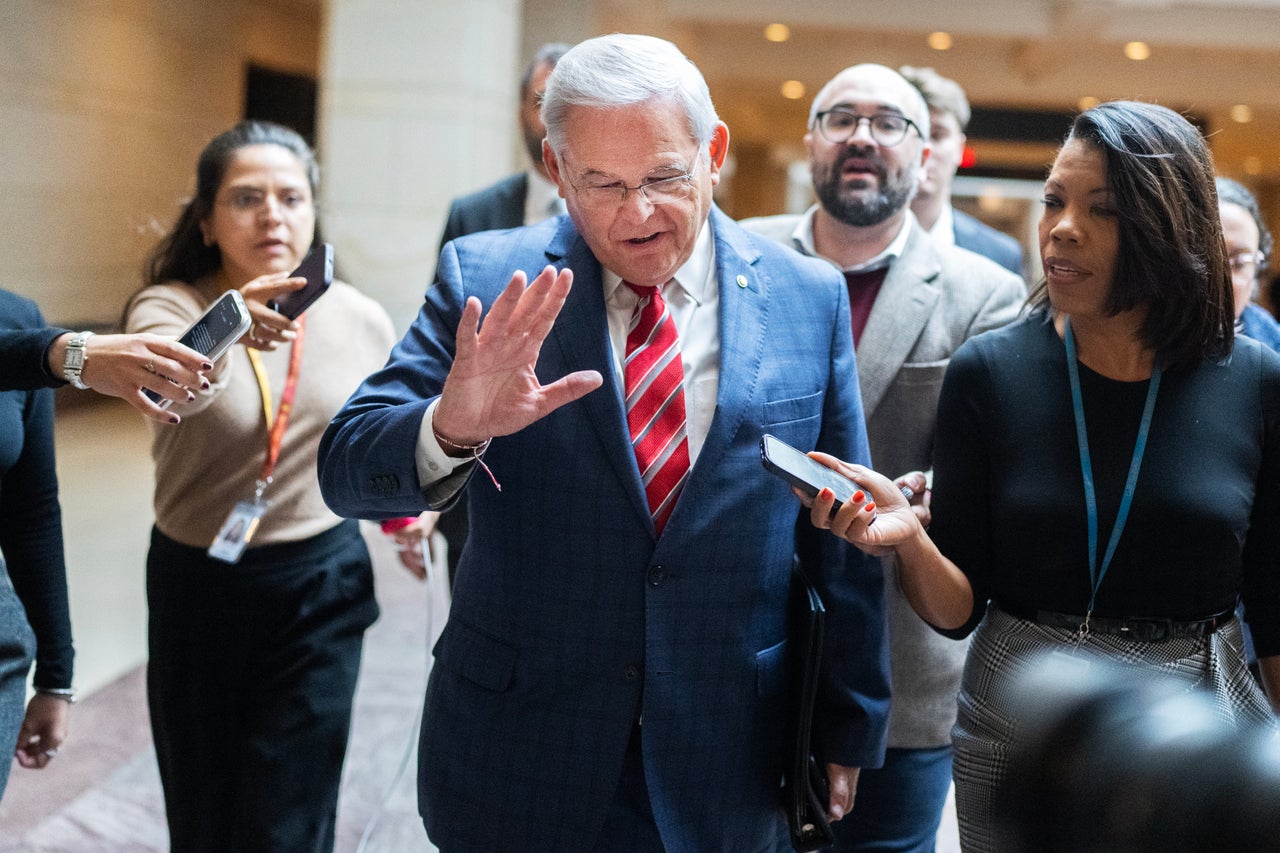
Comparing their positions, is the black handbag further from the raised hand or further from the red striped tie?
the raised hand

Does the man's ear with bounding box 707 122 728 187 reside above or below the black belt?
above

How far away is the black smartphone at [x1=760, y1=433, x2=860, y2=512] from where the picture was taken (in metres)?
1.83

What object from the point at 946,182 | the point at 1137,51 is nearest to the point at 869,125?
the point at 946,182

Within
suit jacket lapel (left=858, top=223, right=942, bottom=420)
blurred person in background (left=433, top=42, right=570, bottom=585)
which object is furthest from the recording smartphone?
blurred person in background (left=433, top=42, right=570, bottom=585)

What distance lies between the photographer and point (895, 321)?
9.21 feet

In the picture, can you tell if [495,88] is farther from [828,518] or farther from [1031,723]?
[1031,723]

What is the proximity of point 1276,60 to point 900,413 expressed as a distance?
1570 cm

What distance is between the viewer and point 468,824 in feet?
6.77

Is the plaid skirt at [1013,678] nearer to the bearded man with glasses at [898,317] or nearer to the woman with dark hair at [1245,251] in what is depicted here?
the bearded man with glasses at [898,317]

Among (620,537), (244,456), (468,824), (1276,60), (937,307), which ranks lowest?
(468,824)

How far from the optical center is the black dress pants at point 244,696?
9.25ft

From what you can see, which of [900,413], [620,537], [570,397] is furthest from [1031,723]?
[900,413]

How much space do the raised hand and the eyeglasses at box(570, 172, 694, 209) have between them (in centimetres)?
27

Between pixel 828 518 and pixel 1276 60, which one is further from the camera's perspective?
pixel 1276 60
